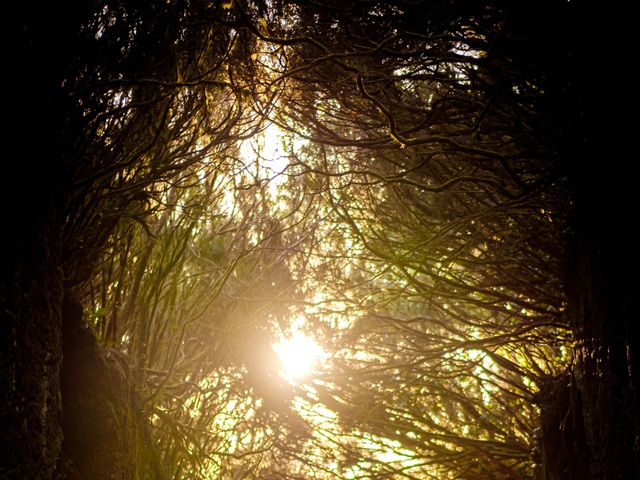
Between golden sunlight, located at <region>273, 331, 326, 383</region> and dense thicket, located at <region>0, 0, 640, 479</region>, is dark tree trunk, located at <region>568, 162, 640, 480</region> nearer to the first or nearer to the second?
dense thicket, located at <region>0, 0, 640, 479</region>

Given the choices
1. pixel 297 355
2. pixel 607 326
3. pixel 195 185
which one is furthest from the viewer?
pixel 297 355

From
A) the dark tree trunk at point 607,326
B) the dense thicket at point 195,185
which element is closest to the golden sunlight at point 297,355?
the dense thicket at point 195,185

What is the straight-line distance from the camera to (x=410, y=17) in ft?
10.9

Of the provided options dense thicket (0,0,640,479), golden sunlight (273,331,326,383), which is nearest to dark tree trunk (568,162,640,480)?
dense thicket (0,0,640,479)

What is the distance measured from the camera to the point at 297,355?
6414 millimetres

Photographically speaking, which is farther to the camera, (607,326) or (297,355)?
(297,355)

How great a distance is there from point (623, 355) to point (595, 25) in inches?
68.6

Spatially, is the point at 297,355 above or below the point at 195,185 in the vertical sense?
above

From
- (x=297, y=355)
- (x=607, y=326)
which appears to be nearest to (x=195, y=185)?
(x=607, y=326)

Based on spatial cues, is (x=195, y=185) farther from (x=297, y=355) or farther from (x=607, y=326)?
(x=297, y=355)

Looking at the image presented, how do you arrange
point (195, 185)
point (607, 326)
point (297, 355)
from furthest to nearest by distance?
point (297, 355), point (195, 185), point (607, 326)

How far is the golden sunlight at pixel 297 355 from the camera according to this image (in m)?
6.06

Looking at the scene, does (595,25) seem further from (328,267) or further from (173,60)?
(328,267)

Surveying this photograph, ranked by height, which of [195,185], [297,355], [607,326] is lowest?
[607,326]
